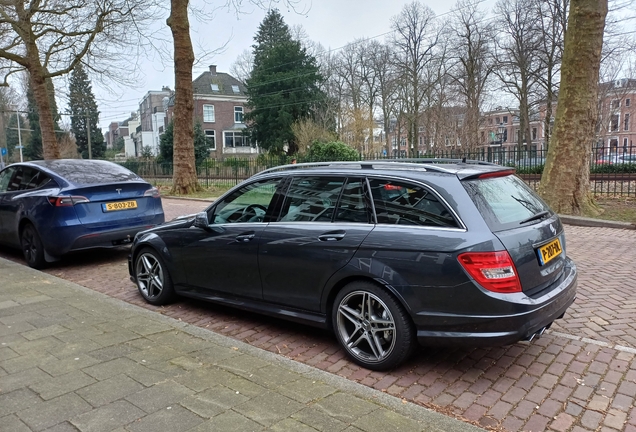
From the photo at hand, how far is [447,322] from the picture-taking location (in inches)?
122

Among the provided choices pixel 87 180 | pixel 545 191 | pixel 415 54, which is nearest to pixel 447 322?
pixel 87 180

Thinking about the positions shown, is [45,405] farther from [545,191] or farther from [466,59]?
[466,59]

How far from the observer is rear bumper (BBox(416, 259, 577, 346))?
300 centimetres

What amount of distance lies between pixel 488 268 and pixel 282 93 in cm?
4147

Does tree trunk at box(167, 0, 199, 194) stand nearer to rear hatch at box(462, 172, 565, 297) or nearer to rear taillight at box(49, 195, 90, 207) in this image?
rear taillight at box(49, 195, 90, 207)

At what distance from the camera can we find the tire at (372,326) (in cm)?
325

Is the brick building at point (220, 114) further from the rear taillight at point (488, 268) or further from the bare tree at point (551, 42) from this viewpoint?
the rear taillight at point (488, 268)

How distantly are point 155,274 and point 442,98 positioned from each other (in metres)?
43.0

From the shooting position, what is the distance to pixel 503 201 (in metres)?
3.46

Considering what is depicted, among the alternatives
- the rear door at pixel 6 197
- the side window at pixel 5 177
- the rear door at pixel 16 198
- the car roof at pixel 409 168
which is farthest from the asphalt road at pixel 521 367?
the side window at pixel 5 177

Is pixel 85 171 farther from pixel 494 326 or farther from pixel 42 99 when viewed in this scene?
pixel 42 99

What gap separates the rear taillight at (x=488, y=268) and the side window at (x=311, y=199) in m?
1.18

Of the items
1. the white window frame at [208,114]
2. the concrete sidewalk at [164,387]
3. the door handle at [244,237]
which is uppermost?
the white window frame at [208,114]

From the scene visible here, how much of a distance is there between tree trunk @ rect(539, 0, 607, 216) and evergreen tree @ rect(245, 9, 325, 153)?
1273 inches
